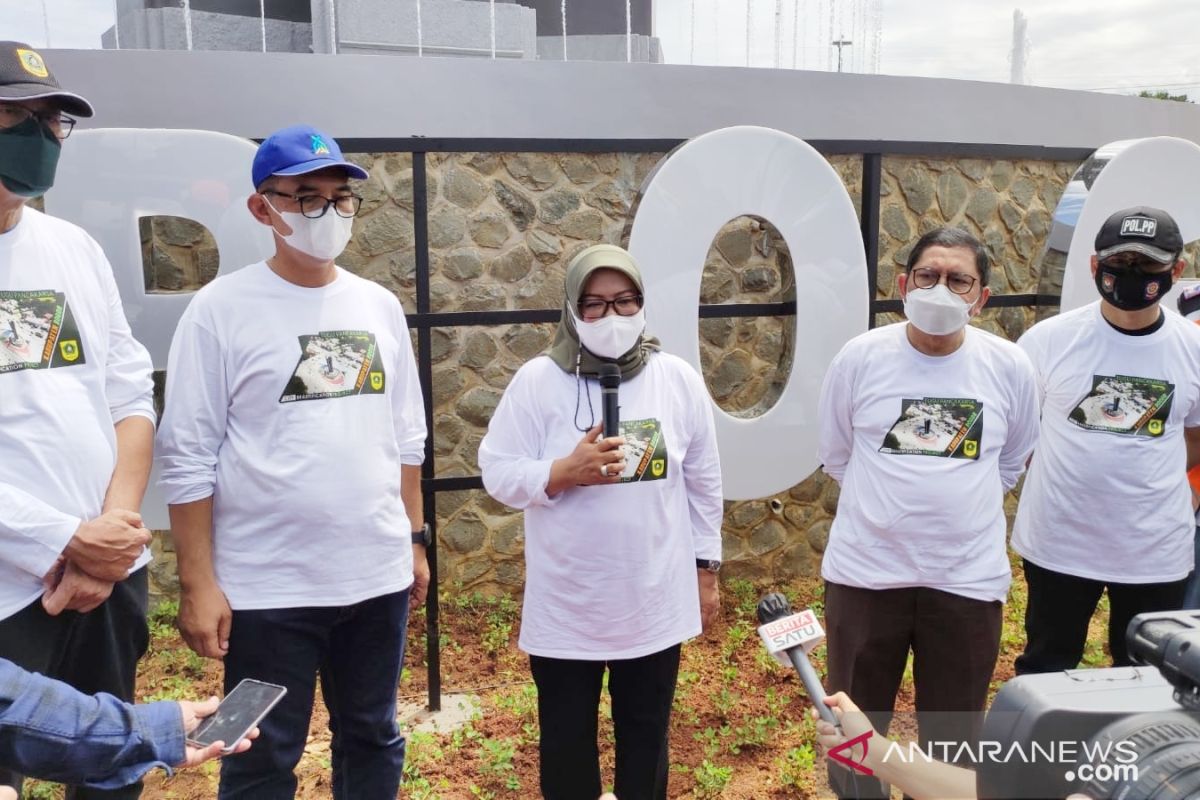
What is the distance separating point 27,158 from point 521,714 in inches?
102

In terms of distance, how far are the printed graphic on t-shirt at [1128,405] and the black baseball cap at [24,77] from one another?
288 cm

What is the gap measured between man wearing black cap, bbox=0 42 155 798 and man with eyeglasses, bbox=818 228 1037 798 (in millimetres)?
1854

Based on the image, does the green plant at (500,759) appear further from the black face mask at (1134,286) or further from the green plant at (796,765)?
the black face mask at (1134,286)

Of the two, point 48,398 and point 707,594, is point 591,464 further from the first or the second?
point 48,398

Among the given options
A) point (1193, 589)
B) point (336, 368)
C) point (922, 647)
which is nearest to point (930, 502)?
point (922, 647)

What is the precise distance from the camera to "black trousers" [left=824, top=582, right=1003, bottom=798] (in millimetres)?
2506

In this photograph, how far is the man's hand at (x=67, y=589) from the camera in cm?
193

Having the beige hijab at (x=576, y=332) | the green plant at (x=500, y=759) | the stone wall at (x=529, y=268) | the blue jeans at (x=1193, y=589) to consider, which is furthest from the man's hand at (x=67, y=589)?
the blue jeans at (x=1193, y=589)

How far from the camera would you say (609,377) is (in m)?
2.23

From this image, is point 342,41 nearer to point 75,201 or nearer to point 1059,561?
point 75,201

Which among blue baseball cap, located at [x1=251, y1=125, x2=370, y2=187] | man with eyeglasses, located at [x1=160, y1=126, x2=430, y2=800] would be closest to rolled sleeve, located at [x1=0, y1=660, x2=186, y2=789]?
man with eyeglasses, located at [x1=160, y1=126, x2=430, y2=800]

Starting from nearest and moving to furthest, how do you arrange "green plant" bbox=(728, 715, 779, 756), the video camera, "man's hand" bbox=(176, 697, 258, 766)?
the video camera
"man's hand" bbox=(176, 697, 258, 766)
"green plant" bbox=(728, 715, 779, 756)

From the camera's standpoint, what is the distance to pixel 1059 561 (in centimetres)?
288

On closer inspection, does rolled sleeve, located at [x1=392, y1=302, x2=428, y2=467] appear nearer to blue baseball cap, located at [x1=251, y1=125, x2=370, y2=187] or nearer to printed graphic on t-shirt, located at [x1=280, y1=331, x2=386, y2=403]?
printed graphic on t-shirt, located at [x1=280, y1=331, x2=386, y2=403]
